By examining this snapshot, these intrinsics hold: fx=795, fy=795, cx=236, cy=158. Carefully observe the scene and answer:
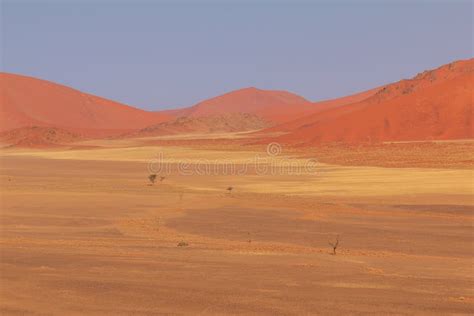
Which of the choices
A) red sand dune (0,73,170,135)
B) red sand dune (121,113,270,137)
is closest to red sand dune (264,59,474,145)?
red sand dune (121,113,270,137)

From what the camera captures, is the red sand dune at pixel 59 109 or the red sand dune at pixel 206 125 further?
the red sand dune at pixel 59 109

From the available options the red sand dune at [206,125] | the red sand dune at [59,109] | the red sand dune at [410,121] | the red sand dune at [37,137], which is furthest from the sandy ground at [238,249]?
the red sand dune at [59,109]

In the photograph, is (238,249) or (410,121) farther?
(410,121)

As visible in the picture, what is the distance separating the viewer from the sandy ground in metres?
8.49

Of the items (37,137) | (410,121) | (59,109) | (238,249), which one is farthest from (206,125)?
(238,249)

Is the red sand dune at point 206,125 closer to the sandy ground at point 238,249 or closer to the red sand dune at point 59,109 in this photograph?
the red sand dune at point 59,109

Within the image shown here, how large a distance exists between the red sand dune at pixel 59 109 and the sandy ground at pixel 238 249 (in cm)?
11558

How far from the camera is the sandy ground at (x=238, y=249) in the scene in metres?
8.49

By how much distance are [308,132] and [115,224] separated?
66.2 metres

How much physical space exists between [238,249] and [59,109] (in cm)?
14701

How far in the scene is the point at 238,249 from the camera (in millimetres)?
12945

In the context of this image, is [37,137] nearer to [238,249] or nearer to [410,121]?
[410,121]

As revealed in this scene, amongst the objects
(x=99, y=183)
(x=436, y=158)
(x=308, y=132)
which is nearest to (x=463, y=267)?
(x=99, y=183)

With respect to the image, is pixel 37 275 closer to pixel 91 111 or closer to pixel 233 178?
pixel 233 178
